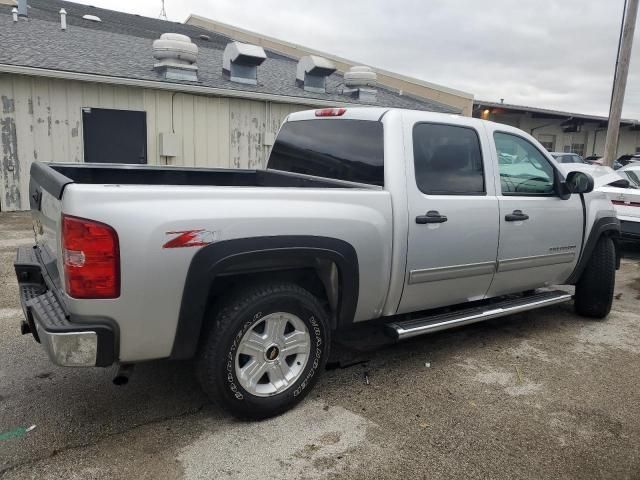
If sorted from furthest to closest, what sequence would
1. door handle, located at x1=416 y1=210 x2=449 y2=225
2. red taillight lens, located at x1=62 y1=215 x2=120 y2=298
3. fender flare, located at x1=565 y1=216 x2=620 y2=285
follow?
fender flare, located at x1=565 y1=216 x2=620 y2=285
door handle, located at x1=416 y1=210 x2=449 y2=225
red taillight lens, located at x1=62 y1=215 x2=120 y2=298

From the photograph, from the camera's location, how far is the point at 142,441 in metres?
2.91

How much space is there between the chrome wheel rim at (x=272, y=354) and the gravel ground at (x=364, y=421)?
235 mm

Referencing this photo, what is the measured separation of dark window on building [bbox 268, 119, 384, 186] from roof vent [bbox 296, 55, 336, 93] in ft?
33.2

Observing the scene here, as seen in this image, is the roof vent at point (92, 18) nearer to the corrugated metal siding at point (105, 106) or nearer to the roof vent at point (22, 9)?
the roof vent at point (22, 9)

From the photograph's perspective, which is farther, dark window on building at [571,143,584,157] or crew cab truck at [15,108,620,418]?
dark window on building at [571,143,584,157]

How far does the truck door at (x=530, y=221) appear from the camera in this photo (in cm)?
423

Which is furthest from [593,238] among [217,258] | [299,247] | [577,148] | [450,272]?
[577,148]

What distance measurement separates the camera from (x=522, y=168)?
14.8 ft

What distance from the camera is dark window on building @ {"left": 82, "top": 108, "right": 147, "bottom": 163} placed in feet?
35.0

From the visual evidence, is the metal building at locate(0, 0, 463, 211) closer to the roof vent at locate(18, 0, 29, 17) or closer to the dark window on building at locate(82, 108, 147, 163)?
the dark window on building at locate(82, 108, 147, 163)

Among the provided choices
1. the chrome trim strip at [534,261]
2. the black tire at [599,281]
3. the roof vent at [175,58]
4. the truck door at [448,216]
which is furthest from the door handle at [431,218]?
the roof vent at [175,58]

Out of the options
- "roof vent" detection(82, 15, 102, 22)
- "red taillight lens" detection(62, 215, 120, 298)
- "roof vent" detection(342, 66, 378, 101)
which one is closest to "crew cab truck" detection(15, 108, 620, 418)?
"red taillight lens" detection(62, 215, 120, 298)

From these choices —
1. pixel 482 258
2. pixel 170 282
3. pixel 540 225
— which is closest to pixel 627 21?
pixel 540 225

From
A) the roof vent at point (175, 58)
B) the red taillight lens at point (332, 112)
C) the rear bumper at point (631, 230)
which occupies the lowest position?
the rear bumper at point (631, 230)
